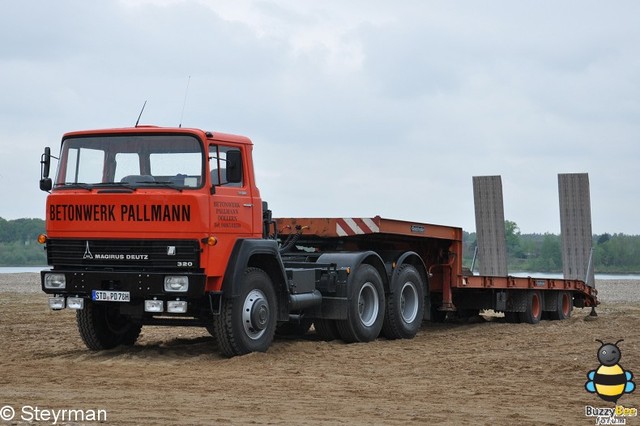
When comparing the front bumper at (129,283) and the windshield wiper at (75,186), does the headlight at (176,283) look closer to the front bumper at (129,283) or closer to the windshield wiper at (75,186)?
the front bumper at (129,283)

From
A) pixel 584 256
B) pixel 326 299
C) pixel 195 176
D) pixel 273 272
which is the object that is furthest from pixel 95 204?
pixel 584 256

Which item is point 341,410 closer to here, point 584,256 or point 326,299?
point 326,299

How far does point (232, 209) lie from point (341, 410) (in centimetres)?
423

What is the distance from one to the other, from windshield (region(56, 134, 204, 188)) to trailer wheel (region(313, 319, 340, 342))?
353 centimetres

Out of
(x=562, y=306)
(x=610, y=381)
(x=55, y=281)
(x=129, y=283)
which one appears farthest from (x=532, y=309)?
(x=55, y=281)

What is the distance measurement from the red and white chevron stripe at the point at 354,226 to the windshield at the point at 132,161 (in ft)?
10.5

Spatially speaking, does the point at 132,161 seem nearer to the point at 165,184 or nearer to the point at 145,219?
the point at 165,184

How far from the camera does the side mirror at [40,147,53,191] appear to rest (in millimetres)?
11977

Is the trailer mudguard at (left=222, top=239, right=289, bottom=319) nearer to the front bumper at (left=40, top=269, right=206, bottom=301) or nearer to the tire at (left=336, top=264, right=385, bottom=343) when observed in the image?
the front bumper at (left=40, top=269, right=206, bottom=301)

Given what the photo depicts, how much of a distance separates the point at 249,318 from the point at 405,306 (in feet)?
13.2

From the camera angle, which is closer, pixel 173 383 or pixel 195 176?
pixel 173 383

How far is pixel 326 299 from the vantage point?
46.0 ft

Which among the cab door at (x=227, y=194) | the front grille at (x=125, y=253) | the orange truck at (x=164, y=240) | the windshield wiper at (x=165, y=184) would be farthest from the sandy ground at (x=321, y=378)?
the windshield wiper at (x=165, y=184)

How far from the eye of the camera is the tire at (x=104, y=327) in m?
12.9
